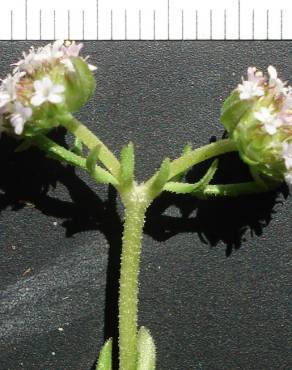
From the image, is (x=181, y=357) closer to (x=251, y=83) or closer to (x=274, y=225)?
(x=274, y=225)

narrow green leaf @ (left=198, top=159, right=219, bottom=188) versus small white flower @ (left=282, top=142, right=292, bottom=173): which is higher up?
small white flower @ (left=282, top=142, right=292, bottom=173)

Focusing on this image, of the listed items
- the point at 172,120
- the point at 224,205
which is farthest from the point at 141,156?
the point at 224,205

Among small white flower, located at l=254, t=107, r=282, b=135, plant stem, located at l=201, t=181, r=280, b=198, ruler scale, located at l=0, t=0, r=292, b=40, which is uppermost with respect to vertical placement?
ruler scale, located at l=0, t=0, r=292, b=40

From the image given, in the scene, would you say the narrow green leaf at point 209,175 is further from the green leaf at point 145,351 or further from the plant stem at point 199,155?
the green leaf at point 145,351

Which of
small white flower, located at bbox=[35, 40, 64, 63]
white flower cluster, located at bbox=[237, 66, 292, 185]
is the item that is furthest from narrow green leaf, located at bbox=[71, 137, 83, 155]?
white flower cluster, located at bbox=[237, 66, 292, 185]

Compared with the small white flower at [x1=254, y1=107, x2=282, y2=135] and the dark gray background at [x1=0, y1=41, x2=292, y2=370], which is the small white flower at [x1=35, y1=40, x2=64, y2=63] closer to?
the dark gray background at [x1=0, y1=41, x2=292, y2=370]

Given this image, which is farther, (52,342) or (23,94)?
(52,342)
